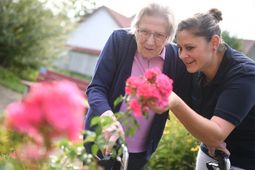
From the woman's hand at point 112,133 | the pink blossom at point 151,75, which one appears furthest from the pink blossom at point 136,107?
the woman's hand at point 112,133

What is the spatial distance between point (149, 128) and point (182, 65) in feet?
1.47

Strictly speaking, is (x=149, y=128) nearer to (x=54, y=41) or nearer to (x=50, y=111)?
(x=50, y=111)

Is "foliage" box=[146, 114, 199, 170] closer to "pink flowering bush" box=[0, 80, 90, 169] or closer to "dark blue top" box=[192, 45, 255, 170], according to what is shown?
"dark blue top" box=[192, 45, 255, 170]

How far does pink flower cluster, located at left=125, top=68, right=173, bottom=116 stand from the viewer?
3.55 feet

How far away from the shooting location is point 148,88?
3.60 feet

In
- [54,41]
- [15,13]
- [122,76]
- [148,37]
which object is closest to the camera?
[148,37]

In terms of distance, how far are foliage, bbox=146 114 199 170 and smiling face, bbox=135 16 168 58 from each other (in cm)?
217

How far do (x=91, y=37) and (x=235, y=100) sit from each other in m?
29.6

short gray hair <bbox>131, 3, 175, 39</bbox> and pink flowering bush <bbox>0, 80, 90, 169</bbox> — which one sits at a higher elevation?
short gray hair <bbox>131, 3, 175, 39</bbox>

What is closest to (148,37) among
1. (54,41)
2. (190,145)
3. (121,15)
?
(190,145)

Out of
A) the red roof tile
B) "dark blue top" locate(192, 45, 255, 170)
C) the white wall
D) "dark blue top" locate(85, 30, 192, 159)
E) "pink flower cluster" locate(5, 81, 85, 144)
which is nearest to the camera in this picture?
"pink flower cluster" locate(5, 81, 85, 144)

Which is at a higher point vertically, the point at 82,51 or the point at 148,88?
the point at 148,88

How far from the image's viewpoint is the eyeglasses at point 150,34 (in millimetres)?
2168

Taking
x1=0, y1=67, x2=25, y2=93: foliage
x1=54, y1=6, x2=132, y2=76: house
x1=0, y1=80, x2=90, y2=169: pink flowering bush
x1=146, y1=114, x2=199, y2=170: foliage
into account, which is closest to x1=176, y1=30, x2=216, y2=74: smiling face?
x1=0, y1=80, x2=90, y2=169: pink flowering bush
